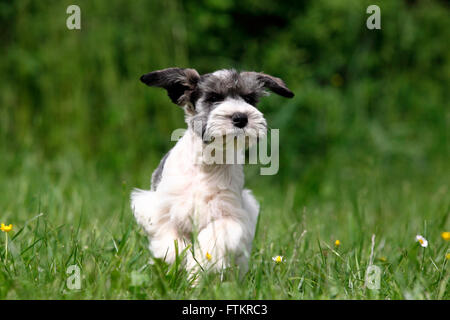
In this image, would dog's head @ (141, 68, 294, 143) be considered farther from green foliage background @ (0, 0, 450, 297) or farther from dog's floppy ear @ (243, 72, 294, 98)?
green foliage background @ (0, 0, 450, 297)

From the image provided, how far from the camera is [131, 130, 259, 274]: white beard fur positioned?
3.48m

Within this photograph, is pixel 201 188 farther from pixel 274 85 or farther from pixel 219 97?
pixel 274 85

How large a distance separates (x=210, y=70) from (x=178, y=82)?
389 centimetres

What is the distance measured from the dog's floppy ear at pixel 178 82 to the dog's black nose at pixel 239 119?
1.58ft

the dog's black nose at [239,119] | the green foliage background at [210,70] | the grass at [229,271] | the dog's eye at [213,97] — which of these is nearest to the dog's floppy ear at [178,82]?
the dog's eye at [213,97]

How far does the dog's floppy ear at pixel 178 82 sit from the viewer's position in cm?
346

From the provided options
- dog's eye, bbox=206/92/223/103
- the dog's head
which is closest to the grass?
the dog's head

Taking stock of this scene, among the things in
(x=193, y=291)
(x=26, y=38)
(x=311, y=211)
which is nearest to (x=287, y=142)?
(x=311, y=211)

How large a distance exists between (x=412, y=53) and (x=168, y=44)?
149 inches

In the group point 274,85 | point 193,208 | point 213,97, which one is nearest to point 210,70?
point 274,85

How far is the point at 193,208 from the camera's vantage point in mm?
3557

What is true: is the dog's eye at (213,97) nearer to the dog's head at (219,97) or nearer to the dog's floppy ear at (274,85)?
the dog's head at (219,97)

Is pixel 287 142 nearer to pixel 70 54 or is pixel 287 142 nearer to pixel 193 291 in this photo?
pixel 70 54
